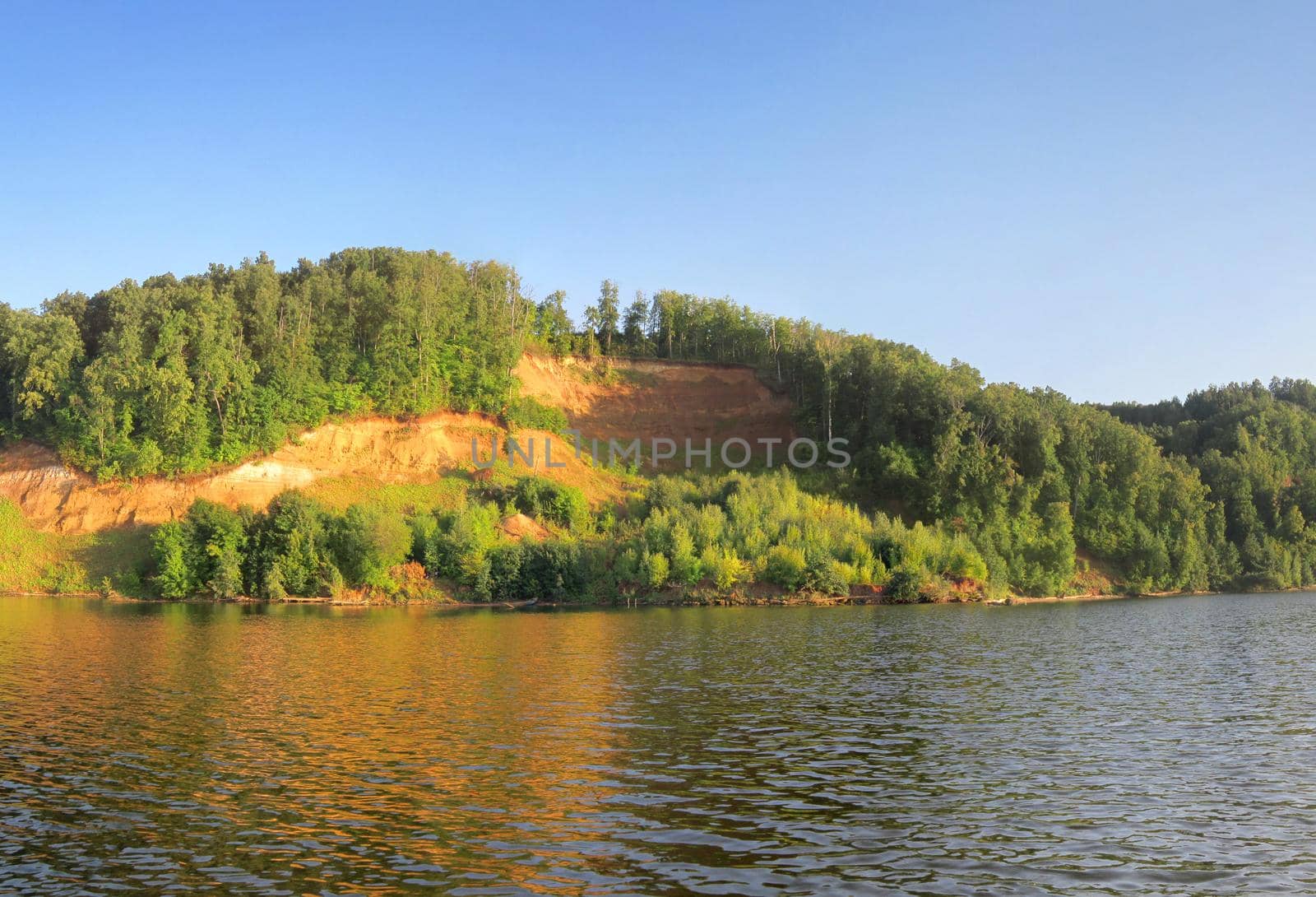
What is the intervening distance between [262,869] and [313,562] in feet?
195

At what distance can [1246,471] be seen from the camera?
9781 cm

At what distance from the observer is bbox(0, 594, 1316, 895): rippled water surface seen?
13.1 meters

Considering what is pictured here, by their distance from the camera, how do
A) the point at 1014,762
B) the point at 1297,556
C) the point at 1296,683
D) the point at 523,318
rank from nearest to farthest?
the point at 1014,762, the point at 1296,683, the point at 1297,556, the point at 523,318

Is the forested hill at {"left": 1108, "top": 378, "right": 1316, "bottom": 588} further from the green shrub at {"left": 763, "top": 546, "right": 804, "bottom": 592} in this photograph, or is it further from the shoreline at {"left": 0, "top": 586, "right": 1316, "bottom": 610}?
the green shrub at {"left": 763, "top": 546, "right": 804, "bottom": 592}

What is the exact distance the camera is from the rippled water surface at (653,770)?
1307 cm

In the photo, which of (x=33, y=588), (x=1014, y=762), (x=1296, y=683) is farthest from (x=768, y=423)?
(x=1014, y=762)

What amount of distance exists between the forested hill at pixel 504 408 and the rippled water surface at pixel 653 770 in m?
42.5

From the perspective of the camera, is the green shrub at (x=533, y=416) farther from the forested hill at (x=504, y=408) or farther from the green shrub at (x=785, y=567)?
the green shrub at (x=785, y=567)

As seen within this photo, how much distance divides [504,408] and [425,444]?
9.66 m

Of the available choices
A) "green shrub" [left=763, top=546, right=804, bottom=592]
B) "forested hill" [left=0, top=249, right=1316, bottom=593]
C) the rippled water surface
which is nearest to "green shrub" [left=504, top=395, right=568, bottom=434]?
"forested hill" [left=0, top=249, right=1316, bottom=593]

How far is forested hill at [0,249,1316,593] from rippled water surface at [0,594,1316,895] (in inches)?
1674

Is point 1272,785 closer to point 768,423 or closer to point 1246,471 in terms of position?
point 768,423

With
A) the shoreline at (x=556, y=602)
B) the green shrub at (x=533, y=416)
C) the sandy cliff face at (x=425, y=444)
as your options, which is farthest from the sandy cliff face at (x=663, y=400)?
the shoreline at (x=556, y=602)

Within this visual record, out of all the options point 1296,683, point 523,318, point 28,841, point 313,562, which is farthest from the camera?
point 523,318
